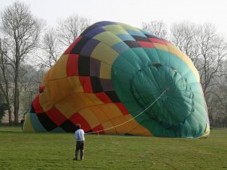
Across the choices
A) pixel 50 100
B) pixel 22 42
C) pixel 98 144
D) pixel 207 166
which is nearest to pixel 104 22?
pixel 50 100

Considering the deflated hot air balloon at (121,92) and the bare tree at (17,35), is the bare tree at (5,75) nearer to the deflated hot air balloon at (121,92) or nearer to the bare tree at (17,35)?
the bare tree at (17,35)

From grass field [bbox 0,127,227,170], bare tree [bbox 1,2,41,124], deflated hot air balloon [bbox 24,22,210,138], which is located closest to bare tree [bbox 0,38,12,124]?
bare tree [bbox 1,2,41,124]

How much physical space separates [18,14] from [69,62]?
32044 mm

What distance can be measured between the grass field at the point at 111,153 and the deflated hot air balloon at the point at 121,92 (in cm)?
105

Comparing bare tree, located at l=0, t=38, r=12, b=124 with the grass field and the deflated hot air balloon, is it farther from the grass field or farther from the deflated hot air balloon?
the grass field

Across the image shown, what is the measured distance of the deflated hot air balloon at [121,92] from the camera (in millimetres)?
21875

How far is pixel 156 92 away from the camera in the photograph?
22.0 m

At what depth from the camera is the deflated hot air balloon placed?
71.8 ft

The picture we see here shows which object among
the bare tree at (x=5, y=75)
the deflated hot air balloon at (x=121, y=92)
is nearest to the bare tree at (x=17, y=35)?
the bare tree at (x=5, y=75)

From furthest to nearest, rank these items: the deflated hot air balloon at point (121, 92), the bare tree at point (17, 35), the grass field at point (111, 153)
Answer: the bare tree at point (17, 35) → the deflated hot air balloon at point (121, 92) → the grass field at point (111, 153)

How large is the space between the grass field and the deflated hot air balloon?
3.45ft

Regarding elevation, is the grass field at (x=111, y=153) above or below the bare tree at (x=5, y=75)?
below

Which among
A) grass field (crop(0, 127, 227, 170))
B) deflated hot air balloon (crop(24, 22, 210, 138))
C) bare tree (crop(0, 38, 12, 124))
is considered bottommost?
grass field (crop(0, 127, 227, 170))

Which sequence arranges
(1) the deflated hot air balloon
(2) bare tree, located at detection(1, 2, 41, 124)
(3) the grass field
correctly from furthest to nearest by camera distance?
(2) bare tree, located at detection(1, 2, 41, 124)
(1) the deflated hot air balloon
(3) the grass field
